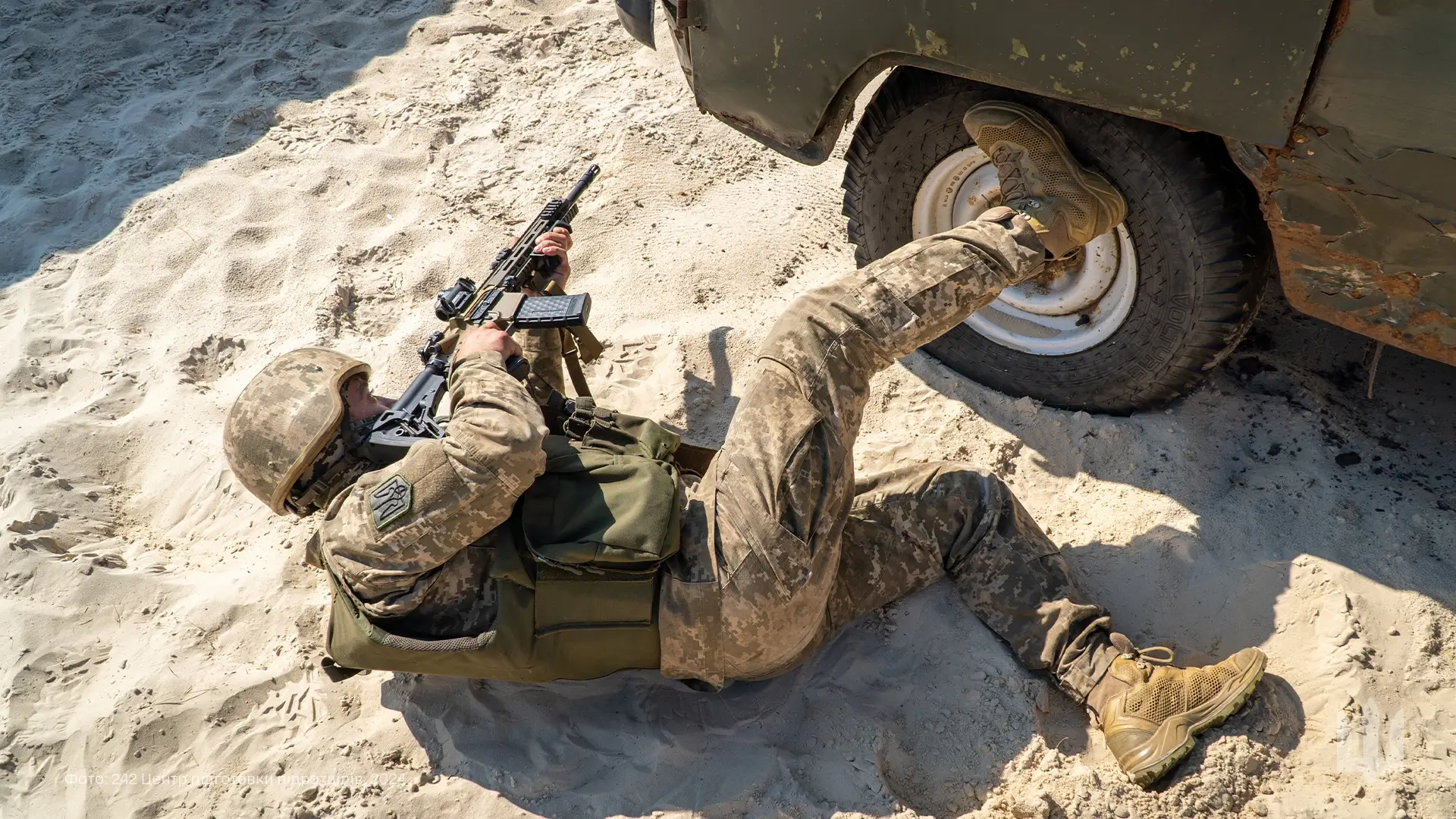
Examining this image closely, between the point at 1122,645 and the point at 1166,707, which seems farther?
the point at 1122,645

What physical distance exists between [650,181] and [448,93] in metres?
1.52

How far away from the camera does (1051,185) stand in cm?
284

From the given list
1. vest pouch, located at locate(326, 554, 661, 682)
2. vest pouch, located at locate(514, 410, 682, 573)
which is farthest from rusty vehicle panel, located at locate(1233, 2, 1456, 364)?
vest pouch, located at locate(326, 554, 661, 682)

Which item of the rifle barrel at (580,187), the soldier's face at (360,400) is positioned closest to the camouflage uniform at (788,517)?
the soldier's face at (360,400)

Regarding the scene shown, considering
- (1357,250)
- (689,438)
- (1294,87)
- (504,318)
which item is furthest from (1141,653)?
(504,318)

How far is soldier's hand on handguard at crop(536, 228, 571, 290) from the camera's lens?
12.0ft

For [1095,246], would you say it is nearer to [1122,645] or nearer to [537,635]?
[1122,645]

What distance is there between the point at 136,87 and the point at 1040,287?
521 centimetres

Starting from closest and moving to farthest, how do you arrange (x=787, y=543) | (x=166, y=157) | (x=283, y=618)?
(x=787, y=543) < (x=283, y=618) < (x=166, y=157)

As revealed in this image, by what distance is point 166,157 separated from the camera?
211 inches

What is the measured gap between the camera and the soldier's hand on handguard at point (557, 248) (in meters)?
3.65

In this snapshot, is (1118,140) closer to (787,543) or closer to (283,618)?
(787,543)

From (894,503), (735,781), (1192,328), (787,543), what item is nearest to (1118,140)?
(1192,328)

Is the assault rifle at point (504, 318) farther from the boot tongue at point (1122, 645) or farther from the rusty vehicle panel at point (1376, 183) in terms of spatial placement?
the rusty vehicle panel at point (1376, 183)
